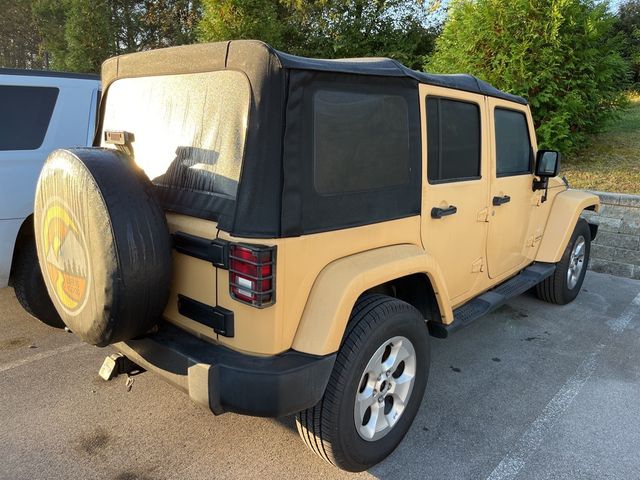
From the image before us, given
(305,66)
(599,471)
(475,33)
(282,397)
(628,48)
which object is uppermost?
(628,48)

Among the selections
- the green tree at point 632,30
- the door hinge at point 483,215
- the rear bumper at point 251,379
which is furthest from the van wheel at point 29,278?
the green tree at point 632,30

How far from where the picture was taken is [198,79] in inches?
92.6

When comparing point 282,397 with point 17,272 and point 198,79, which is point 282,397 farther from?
point 17,272

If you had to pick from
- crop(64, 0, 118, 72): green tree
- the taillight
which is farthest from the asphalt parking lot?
crop(64, 0, 118, 72): green tree

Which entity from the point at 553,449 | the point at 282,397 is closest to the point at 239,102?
the point at 282,397

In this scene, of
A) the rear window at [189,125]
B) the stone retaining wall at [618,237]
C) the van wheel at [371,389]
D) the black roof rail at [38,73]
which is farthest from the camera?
the stone retaining wall at [618,237]

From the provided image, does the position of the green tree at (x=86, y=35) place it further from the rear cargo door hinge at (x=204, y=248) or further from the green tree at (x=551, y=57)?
the rear cargo door hinge at (x=204, y=248)

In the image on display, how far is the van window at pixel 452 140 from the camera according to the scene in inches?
114

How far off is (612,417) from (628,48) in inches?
679

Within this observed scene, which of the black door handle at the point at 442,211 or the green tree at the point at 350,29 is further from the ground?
the green tree at the point at 350,29

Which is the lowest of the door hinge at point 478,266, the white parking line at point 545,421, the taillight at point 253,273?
the white parking line at point 545,421

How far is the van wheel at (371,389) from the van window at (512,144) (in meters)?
1.69

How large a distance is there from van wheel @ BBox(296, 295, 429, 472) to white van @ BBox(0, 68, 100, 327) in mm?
2638

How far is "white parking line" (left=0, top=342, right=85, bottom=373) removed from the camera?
3500 mm
